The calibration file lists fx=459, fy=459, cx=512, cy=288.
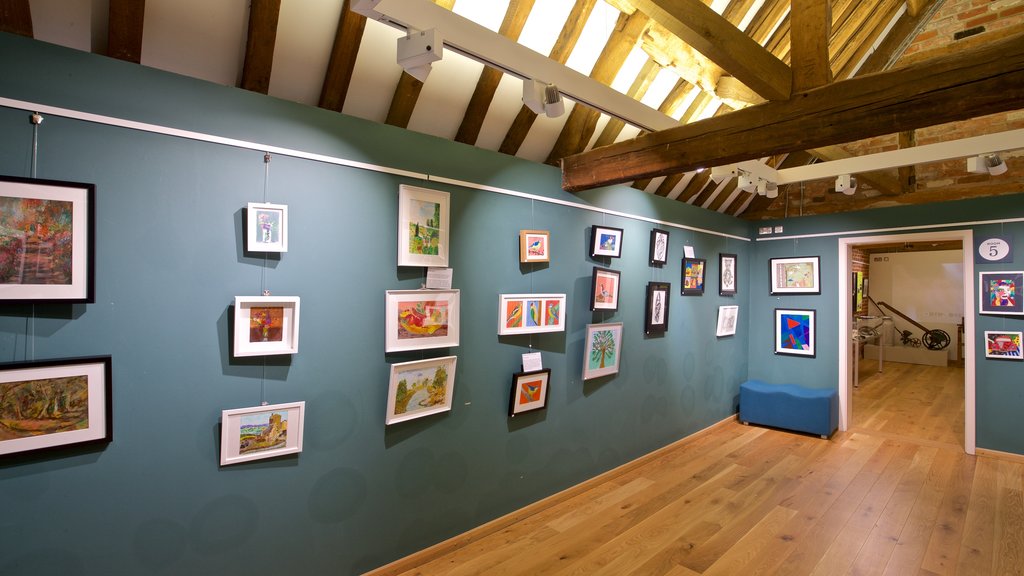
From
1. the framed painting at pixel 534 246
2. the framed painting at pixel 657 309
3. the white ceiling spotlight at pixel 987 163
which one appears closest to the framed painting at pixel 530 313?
the framed painting at pixel 534 246

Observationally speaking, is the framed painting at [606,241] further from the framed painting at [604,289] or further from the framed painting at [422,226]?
the framed painting at [422,226]

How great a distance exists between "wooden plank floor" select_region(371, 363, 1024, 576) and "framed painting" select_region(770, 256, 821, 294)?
1.87 m

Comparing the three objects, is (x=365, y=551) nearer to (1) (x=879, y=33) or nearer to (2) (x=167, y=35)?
(2) (x=167, y=35)

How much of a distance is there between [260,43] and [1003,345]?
6.98 metres

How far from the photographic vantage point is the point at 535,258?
3488mm

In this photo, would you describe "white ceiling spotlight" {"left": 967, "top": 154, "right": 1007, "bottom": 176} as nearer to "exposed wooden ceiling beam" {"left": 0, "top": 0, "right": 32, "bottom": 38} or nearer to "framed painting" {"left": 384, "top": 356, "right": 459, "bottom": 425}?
"framed painting" {"left": 384, "top": 356, "right": 459, "bottom": 425}

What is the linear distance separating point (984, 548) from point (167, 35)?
5720 millimetres

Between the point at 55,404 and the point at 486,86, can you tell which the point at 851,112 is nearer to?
the point at 486,86

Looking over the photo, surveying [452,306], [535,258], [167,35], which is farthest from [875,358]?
[167,35]

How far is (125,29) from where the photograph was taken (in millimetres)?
1957

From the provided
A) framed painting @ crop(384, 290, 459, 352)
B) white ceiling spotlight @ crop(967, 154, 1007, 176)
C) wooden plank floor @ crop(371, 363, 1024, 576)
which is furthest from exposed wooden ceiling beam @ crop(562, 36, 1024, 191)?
wooden plank floor @ crop(371, 363, 1024, 576)

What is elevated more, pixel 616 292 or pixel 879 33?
pixel 879 33

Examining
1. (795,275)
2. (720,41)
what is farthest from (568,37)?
(795,275)

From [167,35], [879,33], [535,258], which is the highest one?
[879,33]
